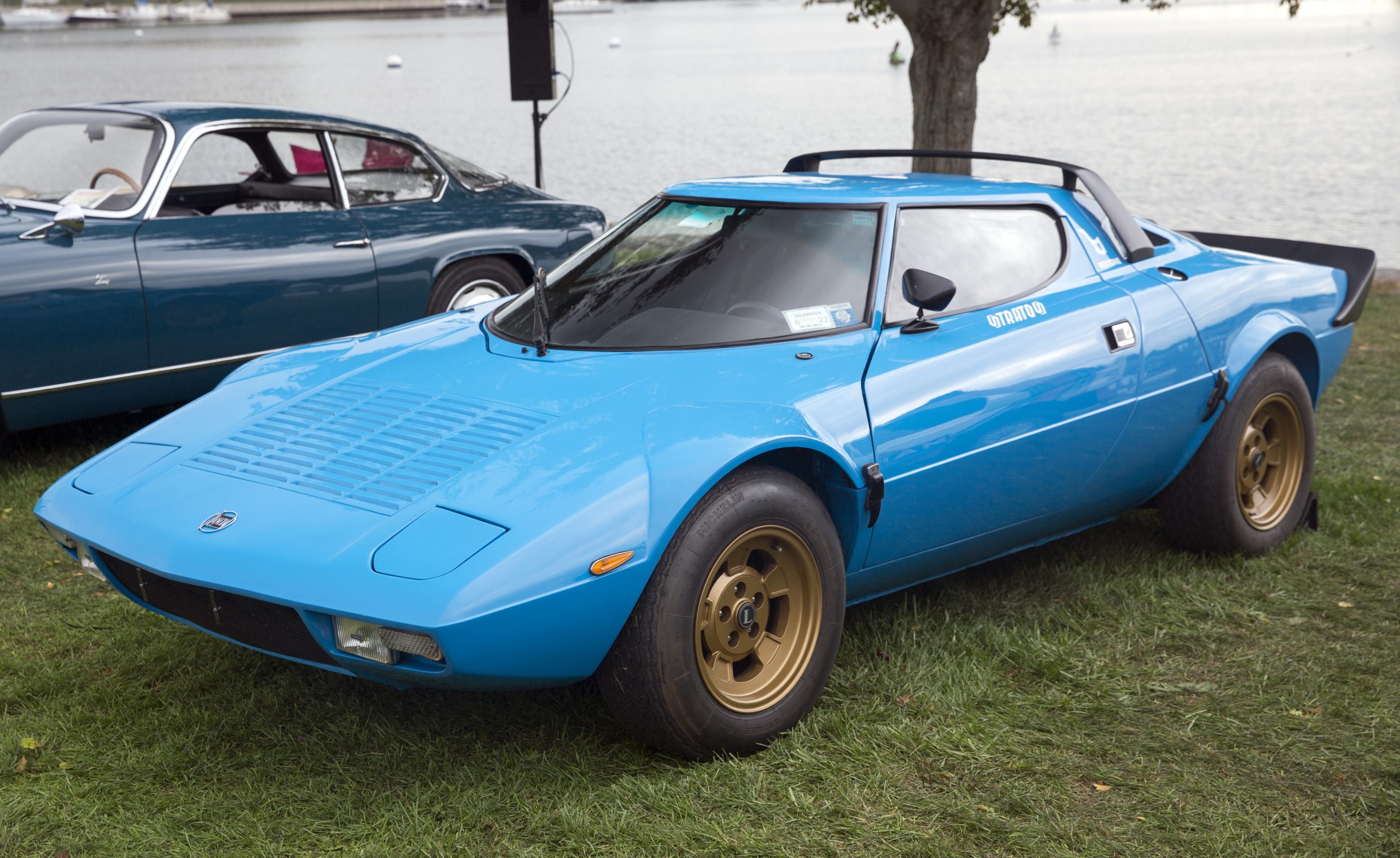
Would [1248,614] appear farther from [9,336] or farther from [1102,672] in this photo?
[9,336]

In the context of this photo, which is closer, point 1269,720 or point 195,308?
point 1269,720

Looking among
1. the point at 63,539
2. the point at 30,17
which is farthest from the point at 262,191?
the point at 30,17

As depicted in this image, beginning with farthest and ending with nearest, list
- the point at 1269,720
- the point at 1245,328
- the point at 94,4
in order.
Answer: the point at 94,4, the point at 1245,328, the point at 1269,720

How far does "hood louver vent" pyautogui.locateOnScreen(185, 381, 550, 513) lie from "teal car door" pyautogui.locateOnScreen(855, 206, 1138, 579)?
97 centimetres

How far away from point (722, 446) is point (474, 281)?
379 cm

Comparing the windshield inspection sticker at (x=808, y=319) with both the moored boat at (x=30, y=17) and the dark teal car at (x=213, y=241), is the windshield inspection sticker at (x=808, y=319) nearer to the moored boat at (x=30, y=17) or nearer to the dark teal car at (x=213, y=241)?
the dark teal car at (x=213, y=241)

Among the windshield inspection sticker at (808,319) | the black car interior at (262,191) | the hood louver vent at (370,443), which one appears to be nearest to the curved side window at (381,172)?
the black car interior at (262,191)

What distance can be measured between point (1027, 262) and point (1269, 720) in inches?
57.8

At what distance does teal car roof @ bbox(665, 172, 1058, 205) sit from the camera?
358 centimetres

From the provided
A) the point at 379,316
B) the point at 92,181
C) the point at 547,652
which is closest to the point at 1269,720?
the point at 547,652

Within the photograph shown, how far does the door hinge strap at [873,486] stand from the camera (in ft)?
10.0

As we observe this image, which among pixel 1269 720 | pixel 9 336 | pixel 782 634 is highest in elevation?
pixel 9 336

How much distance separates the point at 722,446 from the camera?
111 inches

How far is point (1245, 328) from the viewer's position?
405cm
